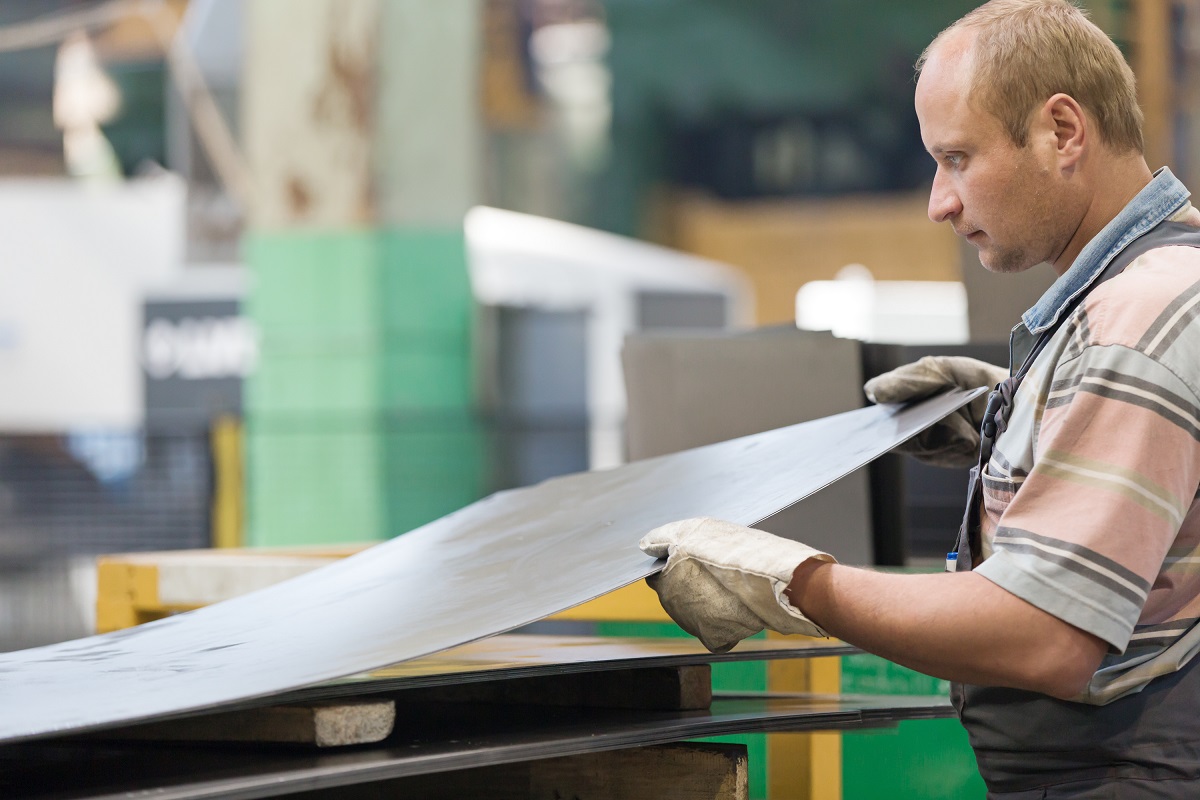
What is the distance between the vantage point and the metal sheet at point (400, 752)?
127 cm

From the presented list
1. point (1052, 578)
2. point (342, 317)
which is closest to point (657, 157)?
point (342, 317)

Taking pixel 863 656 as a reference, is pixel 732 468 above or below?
above

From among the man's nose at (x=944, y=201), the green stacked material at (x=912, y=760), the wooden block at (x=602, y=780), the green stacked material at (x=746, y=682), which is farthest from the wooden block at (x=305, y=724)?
the green stacked material at (x=912, y=760)

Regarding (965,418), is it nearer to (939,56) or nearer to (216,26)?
(939,56)

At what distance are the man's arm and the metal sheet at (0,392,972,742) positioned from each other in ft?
0.62

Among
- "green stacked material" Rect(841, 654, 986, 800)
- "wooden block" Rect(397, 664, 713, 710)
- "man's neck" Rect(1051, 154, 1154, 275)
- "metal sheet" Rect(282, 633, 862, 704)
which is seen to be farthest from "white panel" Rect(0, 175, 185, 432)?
"man's neck" Rect(1051, 154, 1154, 275)

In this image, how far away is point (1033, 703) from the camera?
140cm

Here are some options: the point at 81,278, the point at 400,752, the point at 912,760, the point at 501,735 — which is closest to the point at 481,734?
the point at 501,735

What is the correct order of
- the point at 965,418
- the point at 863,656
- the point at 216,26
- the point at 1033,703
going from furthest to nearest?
the point at 216,26
the point at 863,656
the point at 965,418
the point at 1033,703

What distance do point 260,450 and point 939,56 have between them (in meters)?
5.06

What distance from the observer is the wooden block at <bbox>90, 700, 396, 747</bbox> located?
1355mm

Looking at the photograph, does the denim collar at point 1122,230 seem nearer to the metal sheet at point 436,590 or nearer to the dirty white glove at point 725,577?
the metal sheet at point 436,590

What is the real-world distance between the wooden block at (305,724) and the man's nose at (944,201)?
0.80 meters

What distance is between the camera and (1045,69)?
1.37 m
